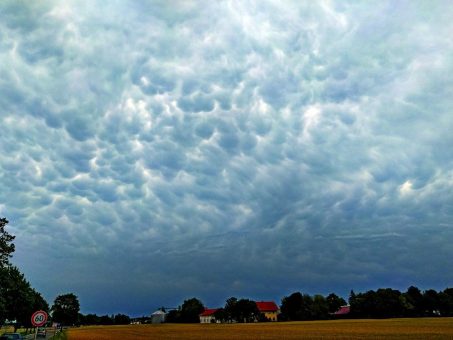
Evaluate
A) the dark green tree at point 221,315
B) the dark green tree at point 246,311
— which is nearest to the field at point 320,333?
the dark green tree at point 246,311

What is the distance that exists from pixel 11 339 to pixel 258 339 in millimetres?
28562

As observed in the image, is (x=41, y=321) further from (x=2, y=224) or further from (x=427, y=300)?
(x=427, y=300)

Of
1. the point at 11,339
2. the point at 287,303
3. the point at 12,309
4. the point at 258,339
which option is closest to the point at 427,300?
the point at 287,303

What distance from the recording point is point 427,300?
156 m

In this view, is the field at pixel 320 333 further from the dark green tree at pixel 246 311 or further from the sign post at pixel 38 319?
the dark green tree at pixel 246 311

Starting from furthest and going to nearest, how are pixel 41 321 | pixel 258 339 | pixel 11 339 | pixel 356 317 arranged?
pixel 356 317
pixel 258 339
pixel 11 339
pixel 41 321

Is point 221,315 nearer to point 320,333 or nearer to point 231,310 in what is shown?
point 231,310

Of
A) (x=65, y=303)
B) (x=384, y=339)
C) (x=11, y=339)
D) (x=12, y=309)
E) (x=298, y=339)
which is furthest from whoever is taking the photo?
(x=65, y=303)

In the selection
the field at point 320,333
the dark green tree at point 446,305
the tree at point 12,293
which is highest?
the tree at point 12,293

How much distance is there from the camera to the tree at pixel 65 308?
450 ft

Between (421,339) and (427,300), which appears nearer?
(421,339)

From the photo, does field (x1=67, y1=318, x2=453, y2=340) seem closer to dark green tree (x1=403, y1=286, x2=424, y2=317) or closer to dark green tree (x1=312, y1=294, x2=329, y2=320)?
dark green tree (x1=403, y1=286, x2=424, y2=317)

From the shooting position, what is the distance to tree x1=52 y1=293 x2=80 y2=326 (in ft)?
450

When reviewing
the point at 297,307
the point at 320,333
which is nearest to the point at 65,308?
the point at 297,307
